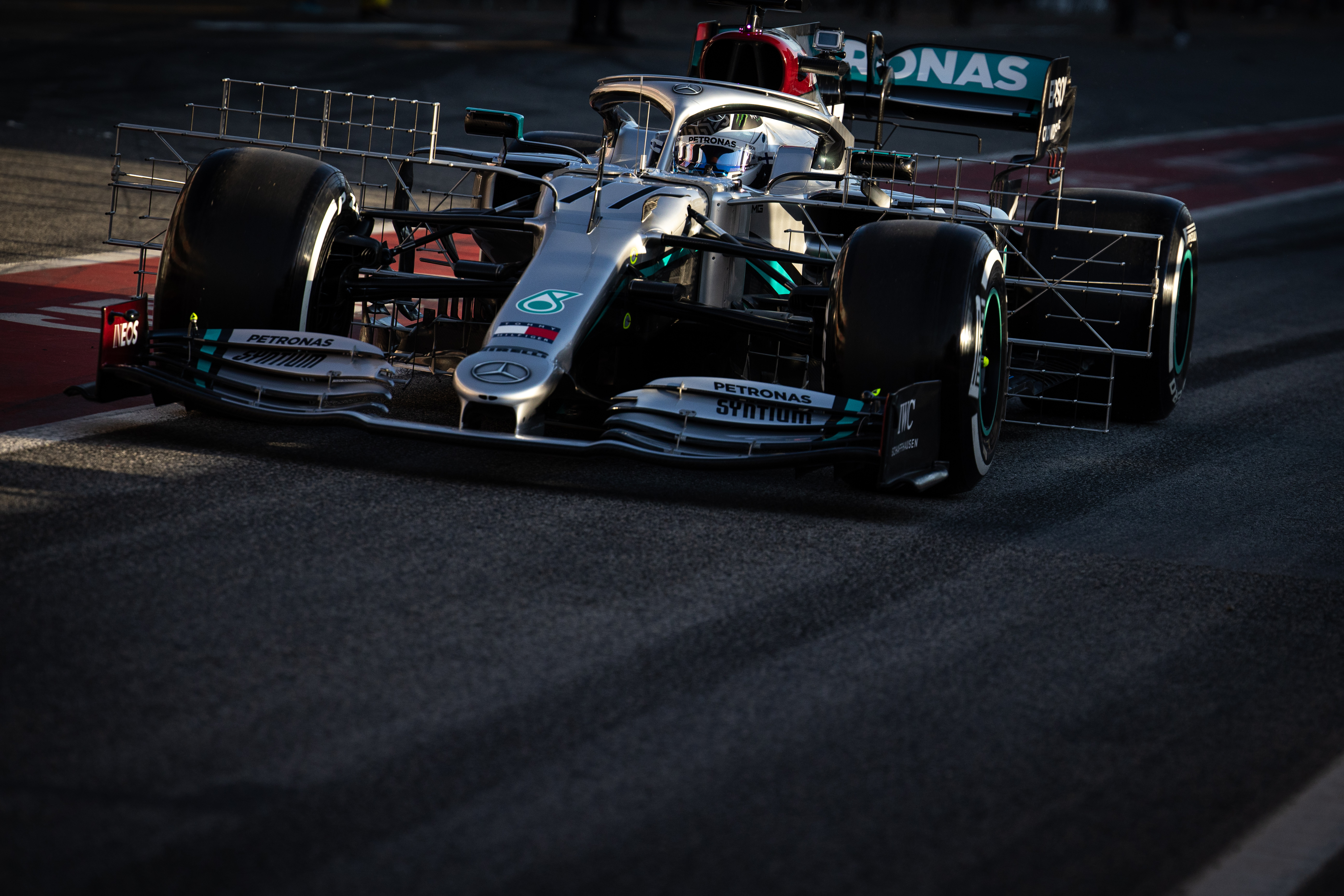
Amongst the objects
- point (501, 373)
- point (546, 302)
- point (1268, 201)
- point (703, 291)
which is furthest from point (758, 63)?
point (1268, 201)

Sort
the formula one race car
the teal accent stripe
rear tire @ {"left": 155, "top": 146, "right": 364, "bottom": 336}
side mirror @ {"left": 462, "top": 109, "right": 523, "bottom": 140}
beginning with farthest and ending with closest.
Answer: side mirror @ {"left": 462, "top": 109, "right": 523, "bottom": 140}, the teal accent stripe, rear tire @ {"left": 155, "top": 146, "right": 364, "bottom": 336}, the formula one race car

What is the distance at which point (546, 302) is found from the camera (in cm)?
643

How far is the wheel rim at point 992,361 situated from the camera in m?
6.71

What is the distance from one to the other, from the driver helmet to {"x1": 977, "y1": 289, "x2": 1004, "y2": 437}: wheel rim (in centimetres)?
157

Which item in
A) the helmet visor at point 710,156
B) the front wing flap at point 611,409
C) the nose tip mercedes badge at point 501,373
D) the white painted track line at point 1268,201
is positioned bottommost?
the front wing flap at point 611,409

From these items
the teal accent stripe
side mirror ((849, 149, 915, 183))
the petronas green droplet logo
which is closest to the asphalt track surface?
A: the petronas green droplet logo

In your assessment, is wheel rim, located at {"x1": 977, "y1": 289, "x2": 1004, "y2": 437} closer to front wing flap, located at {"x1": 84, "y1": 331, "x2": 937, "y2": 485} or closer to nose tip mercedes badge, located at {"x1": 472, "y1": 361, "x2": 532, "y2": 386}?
front wing flap, located at {"x1": 84, "y1": 331, "x2": 937, "y2": 485}

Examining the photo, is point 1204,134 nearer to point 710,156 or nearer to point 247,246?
point 710,156

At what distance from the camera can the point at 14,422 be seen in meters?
6.72

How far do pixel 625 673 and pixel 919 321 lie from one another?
2362mm

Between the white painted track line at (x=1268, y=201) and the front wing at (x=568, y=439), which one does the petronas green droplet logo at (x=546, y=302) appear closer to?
the front wing at (x=568, y=439)

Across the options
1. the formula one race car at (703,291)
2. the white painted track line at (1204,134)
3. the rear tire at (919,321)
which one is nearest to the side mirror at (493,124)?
the formula one race car at (703,291)

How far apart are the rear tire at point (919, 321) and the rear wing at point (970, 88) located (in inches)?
117

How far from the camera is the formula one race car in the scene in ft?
20.1
